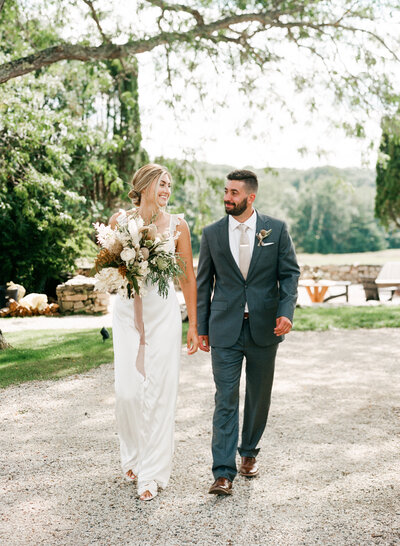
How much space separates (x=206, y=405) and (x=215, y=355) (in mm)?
2324

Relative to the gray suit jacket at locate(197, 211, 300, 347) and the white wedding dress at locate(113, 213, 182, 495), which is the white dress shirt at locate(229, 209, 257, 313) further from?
the white wedding dress at locate(113, 213, 182, 495)

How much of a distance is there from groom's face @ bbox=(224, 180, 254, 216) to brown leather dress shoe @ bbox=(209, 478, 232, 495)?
1809mm

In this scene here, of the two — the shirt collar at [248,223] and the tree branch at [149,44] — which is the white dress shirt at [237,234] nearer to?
the shirt collar at [248,223]

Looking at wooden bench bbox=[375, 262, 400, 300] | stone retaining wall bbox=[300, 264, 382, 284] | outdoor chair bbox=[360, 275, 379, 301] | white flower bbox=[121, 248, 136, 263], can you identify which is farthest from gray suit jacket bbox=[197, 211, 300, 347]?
stone retaining wall bbox=[300, 264, 382, 284]

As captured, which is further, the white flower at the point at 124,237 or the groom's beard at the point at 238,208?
the groom's beard at the point at 238,208

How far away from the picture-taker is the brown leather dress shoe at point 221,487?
3617 millimetres

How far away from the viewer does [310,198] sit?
80000 millimetres

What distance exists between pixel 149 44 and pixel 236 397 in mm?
6758

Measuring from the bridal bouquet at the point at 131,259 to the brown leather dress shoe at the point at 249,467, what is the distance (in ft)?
4.70

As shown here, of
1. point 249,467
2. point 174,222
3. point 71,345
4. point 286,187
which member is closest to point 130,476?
point 249,467

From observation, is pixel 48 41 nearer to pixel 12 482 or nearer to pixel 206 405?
pixel 206 405

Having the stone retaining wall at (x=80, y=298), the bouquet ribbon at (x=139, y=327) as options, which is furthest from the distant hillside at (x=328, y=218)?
the bouquet ribbon at (x=139, y=327)

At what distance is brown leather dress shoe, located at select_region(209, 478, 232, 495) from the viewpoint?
11.9ft

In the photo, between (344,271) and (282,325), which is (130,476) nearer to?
(282,325)
